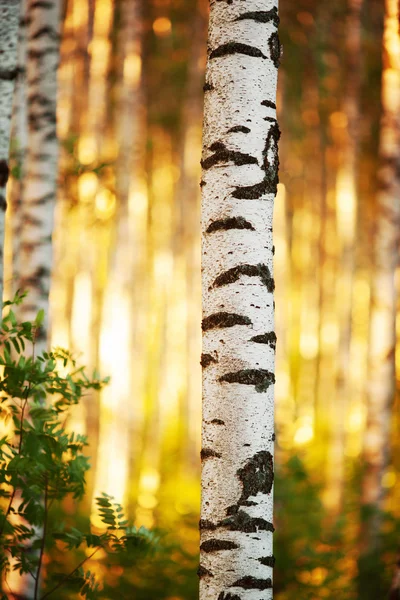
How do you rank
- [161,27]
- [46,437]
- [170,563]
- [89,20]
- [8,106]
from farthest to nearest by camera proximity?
[161,27] < [89,20] < [170,563] < [8,106] < [46,437]

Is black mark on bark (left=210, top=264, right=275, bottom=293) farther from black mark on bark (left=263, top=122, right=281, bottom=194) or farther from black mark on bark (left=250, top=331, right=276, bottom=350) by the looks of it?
black mark on bark (left=263, top=122, right=281, bottom=194)

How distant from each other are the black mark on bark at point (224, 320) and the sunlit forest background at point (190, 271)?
2122 millimetres

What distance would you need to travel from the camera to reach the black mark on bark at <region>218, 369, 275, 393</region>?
2430 millimetres

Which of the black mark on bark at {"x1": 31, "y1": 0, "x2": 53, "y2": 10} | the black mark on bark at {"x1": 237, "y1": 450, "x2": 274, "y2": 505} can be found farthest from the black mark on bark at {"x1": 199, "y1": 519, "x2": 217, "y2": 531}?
the black mark on bark at {"x1": 31, "y1": 0, "x2": 53, "y2": 10}

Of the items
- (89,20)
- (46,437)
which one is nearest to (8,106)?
(46,437)

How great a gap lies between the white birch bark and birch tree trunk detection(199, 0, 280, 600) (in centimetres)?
238

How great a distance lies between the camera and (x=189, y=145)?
12.1 metres

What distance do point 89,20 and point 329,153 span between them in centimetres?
823

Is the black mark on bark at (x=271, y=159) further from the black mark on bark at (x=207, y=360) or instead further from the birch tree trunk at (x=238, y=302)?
the black mark on bark at (x=207, y=360)

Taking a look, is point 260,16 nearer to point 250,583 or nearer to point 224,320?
point 224,320

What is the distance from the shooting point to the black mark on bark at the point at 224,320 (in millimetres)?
2457

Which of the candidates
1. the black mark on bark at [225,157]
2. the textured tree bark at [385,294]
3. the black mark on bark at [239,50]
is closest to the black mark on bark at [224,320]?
the black mark on bark at [225,157]

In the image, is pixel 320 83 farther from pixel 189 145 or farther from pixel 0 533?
pixel 0 533

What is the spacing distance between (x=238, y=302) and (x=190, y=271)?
31.3ft
